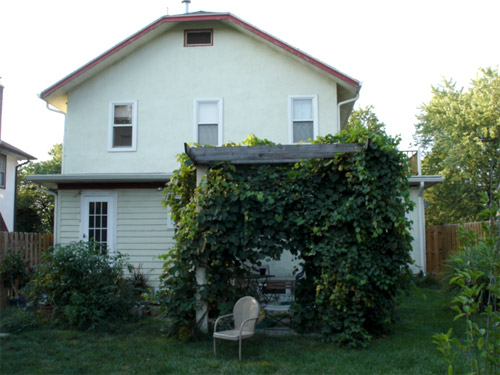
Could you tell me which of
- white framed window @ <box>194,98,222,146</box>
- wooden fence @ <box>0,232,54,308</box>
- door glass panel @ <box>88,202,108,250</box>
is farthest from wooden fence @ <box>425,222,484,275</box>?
wooden fence @ <box>0,232,54,308</box>

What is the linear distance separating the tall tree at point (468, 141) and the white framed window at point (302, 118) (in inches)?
516

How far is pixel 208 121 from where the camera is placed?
13.0m

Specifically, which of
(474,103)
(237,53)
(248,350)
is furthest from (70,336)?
(474,103)

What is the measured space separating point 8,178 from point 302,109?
651 inches

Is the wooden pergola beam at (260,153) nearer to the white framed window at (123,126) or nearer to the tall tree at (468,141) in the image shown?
the white framed window at (123,126)

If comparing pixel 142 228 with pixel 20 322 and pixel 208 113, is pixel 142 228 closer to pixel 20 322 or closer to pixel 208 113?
pixel 208 113

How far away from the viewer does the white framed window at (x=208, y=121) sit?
509 inches

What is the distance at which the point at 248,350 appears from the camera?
652cm

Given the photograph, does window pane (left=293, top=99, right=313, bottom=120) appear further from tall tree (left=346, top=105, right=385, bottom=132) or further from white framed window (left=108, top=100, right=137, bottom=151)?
tall tree (left=346, top=105, right=385, bottom=132)

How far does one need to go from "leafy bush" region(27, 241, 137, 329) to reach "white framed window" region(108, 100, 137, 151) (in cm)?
517

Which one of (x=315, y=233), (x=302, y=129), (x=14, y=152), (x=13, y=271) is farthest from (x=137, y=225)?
(x=14, y=152)

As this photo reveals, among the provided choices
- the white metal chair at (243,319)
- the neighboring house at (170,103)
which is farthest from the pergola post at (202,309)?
the neighboring house at (170,103)

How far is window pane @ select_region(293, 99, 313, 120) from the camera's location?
→ 42.1ft

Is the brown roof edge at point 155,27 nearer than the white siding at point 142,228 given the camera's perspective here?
No
